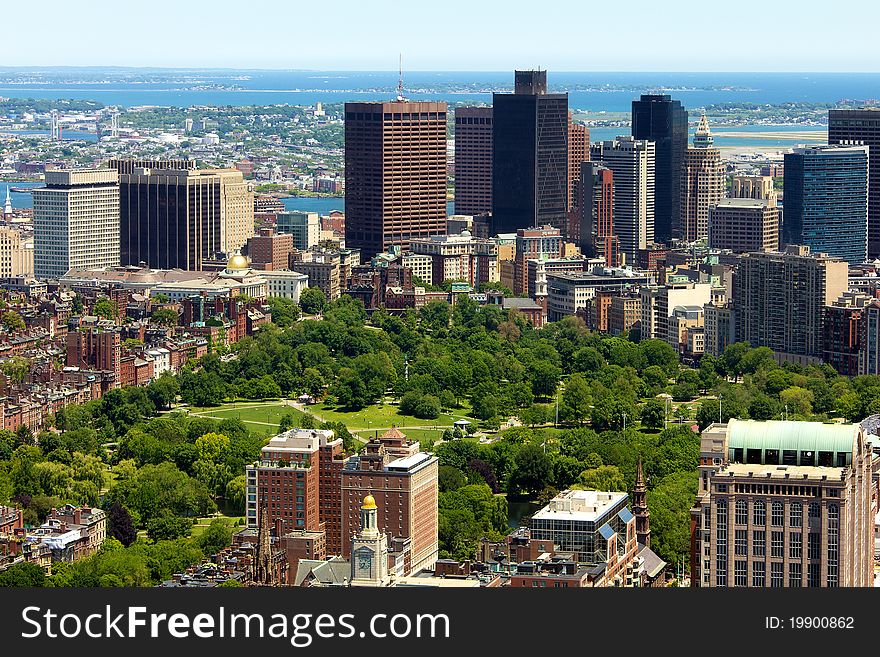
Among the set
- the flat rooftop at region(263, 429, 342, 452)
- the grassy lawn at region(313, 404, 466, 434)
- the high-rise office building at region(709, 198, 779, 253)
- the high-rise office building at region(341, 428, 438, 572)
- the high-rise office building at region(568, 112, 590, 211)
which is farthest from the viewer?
the high-rise office building at region(568, 112, 590, 211)

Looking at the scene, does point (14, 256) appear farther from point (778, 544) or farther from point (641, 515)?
point (778, 544)

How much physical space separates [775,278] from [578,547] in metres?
41.8

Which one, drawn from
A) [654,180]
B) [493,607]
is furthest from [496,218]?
[493,607]

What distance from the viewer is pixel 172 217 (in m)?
103

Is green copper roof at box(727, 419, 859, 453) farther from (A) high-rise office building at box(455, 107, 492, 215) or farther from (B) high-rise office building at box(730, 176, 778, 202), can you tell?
(A) high-rise office building at box(455, 107, 492, 215)

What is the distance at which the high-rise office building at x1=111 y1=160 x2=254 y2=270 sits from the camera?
103000 mm

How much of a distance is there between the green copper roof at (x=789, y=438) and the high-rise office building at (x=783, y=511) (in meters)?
0.01

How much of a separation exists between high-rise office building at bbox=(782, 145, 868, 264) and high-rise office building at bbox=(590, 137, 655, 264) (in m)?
12.0

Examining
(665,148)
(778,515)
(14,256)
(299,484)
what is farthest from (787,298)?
(778,515)

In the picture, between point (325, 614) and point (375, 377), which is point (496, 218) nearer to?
point (375, 377)

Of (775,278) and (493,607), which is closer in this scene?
(493,607)

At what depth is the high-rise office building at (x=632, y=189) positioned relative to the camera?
369ft

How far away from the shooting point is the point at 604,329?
87.9 meters

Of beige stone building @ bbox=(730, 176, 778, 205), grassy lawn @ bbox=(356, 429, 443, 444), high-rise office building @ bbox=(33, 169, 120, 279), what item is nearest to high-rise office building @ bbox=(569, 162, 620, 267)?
beige stone building @ bbox=(730, 176, 778, 205)
